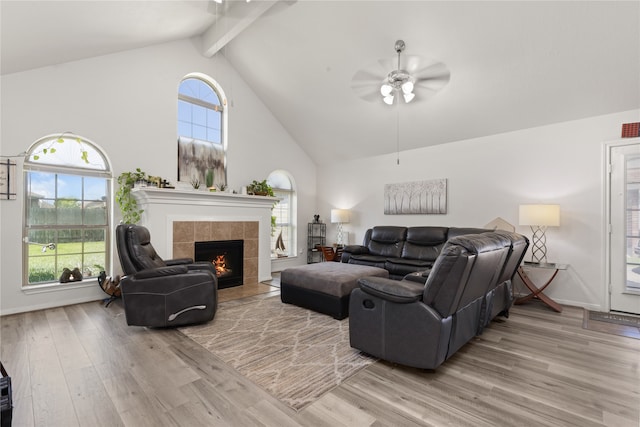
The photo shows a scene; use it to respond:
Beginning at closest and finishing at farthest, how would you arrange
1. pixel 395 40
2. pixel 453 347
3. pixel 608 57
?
1. pixel 453 347
2. pixel 608 57
3. pixel 395 40

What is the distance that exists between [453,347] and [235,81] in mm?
5698

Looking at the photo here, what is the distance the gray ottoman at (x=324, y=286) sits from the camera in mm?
3410

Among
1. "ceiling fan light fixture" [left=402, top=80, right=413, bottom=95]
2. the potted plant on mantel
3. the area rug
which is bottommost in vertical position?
the area rug

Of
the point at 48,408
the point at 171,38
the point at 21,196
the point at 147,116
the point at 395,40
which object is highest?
the point at 171,38

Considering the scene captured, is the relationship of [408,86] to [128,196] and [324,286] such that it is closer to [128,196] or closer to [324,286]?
[324,286]

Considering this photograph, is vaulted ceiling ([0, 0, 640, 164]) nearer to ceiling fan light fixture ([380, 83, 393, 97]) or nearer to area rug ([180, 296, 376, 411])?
ceiling fan light fixture ([380, 83, 393, 97])

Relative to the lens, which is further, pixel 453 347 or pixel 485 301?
pixel 485 301

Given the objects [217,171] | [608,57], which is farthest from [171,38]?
[608,57]

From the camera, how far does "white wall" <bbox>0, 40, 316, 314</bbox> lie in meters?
3.56

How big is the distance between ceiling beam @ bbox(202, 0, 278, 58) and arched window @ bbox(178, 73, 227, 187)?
0.60 metres

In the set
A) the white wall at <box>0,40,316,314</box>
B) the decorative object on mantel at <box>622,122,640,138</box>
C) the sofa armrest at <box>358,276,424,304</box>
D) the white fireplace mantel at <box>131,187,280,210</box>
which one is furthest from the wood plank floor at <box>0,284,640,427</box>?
the decorative object on mantel at <box>622,122,640,138</box>

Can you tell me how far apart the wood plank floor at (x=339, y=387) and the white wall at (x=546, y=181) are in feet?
4.16

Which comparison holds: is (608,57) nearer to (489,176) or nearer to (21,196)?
(489,176)

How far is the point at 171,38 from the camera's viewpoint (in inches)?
185
